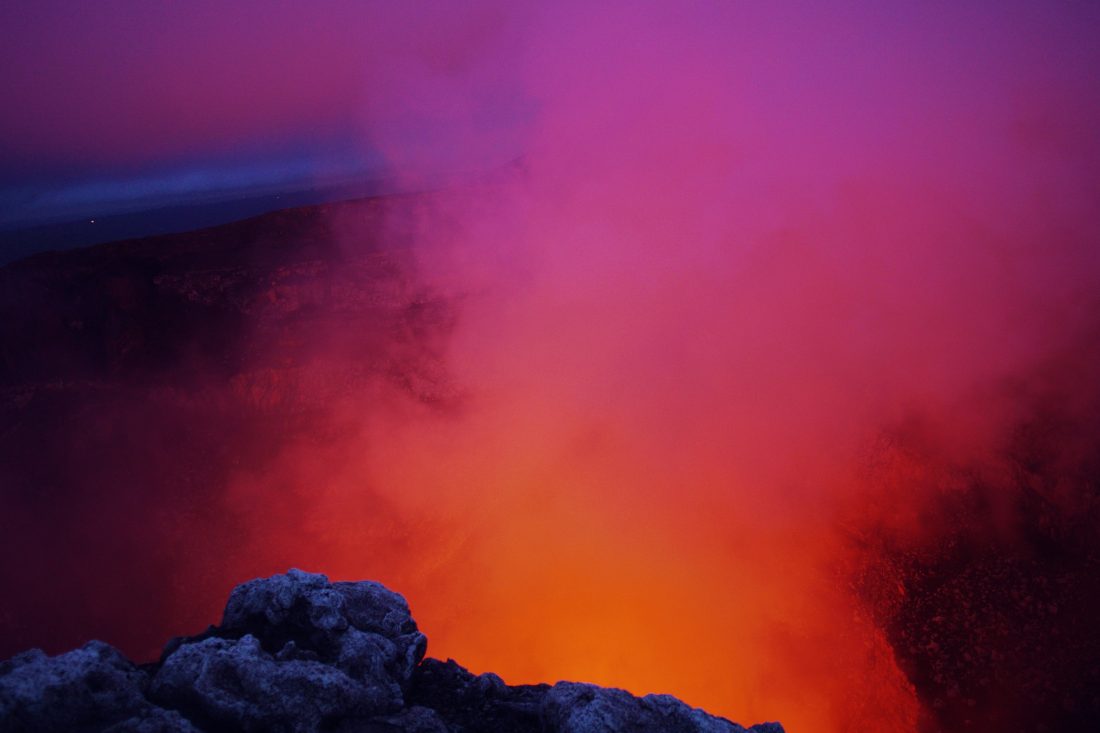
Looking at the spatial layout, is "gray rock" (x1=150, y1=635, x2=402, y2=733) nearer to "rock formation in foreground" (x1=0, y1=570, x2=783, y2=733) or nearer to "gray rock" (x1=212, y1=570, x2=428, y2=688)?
"rock formation in foreground" (x1=0, y1=570, x2=783, y2=733)

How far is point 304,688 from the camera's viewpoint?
369 centimetres

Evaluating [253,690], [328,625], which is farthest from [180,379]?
[253,690]

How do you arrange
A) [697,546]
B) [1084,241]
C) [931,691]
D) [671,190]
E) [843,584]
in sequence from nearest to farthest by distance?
[931,691], [843,584], [1084,241], [697,546], [671,190]

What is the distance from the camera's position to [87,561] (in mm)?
10945

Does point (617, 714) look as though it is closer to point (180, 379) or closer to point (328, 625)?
point (328, 625)

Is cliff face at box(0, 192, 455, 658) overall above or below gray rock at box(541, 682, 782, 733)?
above

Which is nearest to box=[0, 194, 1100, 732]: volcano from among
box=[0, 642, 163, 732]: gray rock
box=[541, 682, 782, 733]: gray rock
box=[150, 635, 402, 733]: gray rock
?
box=[541, 682, 782, 733]: gray rock

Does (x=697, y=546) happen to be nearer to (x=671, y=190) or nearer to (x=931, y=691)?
(x=931, y=691)

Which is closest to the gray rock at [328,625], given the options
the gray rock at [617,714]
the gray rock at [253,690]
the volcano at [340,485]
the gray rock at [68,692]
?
the gray rock at [253,690]

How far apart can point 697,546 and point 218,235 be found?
1372 cm

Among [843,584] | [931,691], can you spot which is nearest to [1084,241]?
[843,584]

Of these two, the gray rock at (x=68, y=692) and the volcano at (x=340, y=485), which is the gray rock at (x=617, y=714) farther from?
the volcano at (x=340, y=485)

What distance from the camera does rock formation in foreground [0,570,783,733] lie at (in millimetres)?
3301

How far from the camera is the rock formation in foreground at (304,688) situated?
10.8 feet
